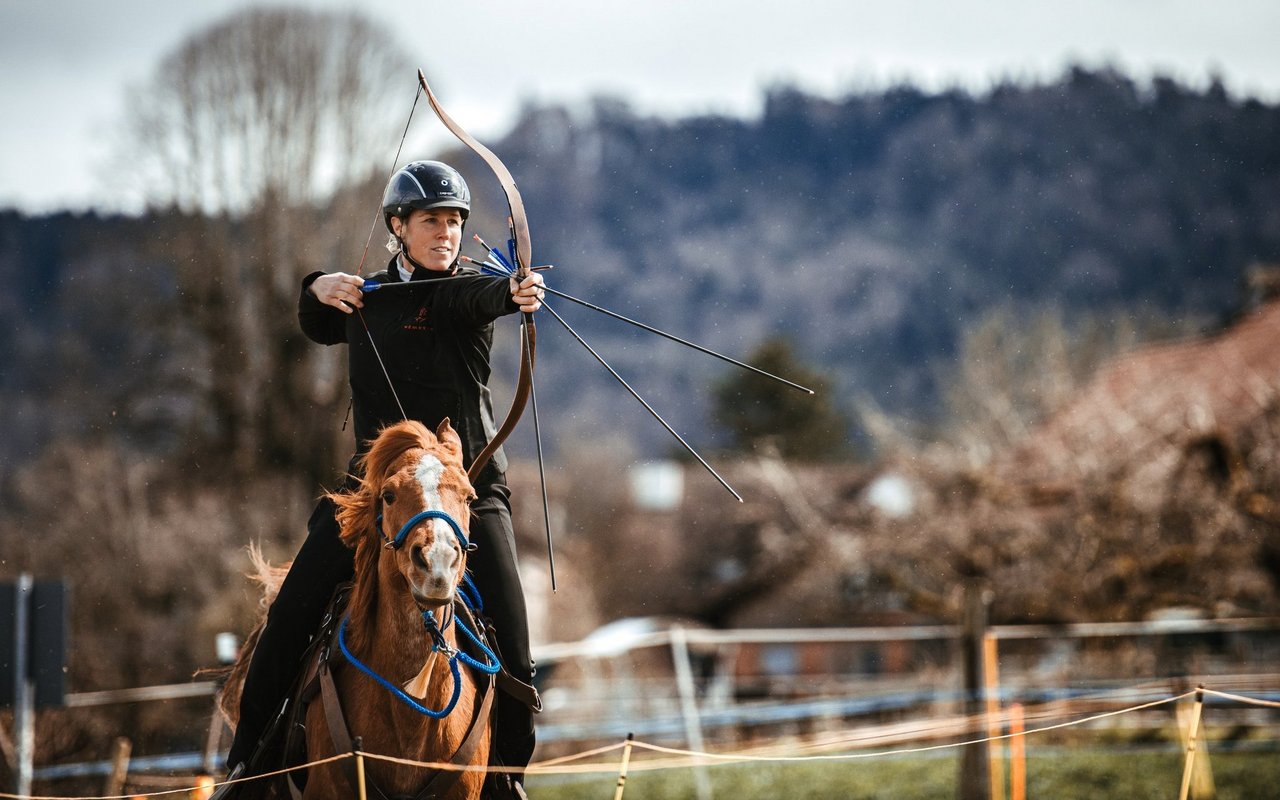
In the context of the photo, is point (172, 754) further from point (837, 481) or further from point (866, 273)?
point (866, 273)

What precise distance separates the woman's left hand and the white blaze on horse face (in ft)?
2.24

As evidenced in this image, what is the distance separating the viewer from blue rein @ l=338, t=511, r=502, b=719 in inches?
150

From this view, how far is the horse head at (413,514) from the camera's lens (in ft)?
12.2

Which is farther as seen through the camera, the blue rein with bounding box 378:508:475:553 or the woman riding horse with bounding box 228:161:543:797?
the woman riding horse with bounding box 228:161:543:797

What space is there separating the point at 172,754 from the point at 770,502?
861 inches

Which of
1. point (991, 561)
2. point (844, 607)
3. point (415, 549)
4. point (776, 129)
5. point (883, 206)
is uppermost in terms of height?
point (776, 129)

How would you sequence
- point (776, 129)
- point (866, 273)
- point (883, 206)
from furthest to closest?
point (776, 129) < point (883, 206) < point (866, 273)

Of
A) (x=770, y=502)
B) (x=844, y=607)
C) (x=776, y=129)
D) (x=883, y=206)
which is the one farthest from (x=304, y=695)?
(x=776, y=129)

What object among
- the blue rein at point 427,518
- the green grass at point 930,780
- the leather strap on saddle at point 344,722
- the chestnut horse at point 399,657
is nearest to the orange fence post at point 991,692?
the green grass at point 930,780

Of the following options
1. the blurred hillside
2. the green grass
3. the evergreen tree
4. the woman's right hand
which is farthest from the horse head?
the evergreen tree

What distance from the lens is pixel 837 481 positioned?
34.8m

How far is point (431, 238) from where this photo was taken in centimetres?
498

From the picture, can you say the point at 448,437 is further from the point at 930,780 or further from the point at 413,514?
the point at 930,780

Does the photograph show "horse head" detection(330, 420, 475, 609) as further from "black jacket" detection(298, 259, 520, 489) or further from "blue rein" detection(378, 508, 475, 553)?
"black jacket" detection(298, 259, 520, 489)
